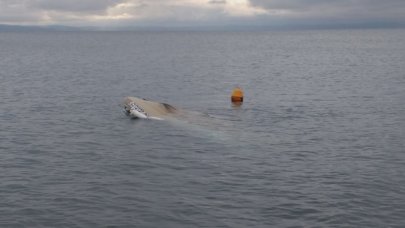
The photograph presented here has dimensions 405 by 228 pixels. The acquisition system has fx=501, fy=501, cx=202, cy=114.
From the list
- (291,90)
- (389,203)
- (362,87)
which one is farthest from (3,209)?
(362,87)

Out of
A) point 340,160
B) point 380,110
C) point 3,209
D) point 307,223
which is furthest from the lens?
→ point 380,110

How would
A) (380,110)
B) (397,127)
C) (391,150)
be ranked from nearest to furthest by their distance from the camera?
(391,150) < (397,127) < (380,110)

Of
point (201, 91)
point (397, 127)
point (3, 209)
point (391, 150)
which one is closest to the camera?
point (3, 209)

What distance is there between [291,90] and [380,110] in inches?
829

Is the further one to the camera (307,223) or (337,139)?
(337,139)

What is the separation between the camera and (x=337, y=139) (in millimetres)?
39969

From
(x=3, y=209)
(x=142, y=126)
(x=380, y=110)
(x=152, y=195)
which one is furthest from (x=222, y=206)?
(x=380, y=110)

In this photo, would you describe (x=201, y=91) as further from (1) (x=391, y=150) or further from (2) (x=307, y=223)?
(2) (x=307, y=223)

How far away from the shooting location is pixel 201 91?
72.5 meters

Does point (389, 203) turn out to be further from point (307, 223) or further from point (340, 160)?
point (340, 160)

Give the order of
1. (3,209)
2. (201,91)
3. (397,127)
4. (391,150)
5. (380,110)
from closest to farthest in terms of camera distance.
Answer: (3,209) → (391,150) → (397,127) → (380,110) → (201,91)

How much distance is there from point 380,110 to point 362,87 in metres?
23.0

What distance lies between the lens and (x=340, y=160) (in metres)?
33.8

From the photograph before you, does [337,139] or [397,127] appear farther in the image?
[397,127]
